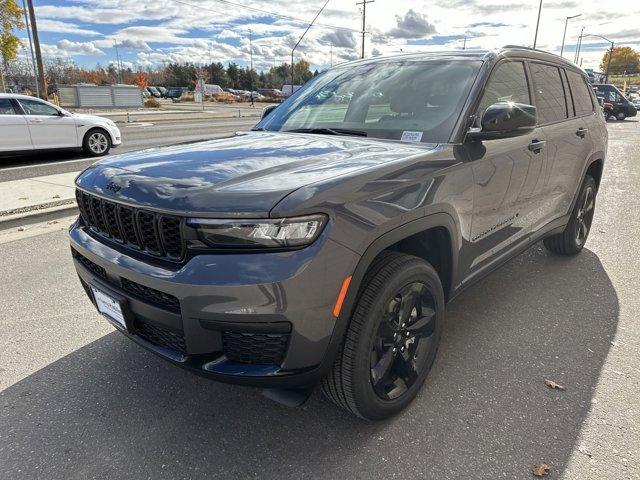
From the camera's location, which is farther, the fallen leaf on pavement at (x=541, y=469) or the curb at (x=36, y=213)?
the curb at (x=36, y=213)

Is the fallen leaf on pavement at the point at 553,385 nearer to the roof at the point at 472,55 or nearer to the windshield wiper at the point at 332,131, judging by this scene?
the windshield wiper at the point at 332,131

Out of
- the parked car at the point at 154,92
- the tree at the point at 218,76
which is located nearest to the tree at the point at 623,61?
the tree at the point at 218,76

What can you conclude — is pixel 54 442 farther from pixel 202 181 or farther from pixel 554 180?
pixel 554 180

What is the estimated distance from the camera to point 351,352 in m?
2.14

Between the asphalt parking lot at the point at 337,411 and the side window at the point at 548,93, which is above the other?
the side window at the point at 548,93

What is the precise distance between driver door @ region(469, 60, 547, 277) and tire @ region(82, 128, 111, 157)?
36.5ft

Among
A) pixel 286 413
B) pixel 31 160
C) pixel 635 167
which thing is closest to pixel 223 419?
pixel 286 413

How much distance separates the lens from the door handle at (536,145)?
335cm

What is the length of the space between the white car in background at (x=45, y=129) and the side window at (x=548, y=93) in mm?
10643

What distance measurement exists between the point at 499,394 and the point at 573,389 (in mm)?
431

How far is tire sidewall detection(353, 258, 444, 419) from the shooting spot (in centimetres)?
216

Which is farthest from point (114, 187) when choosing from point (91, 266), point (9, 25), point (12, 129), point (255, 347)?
point (9, 25)

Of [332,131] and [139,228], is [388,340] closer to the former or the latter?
[139,228]

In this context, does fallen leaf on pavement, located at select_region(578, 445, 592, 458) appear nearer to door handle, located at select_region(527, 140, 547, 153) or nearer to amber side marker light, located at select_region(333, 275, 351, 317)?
amber side marker light, located at select_region(333, 275, 351, 317)
